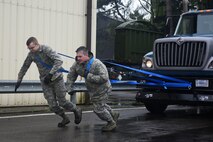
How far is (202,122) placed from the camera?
9.77m

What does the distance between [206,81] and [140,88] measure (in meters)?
1.90

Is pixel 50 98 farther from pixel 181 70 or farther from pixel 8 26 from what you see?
pixel 8 26

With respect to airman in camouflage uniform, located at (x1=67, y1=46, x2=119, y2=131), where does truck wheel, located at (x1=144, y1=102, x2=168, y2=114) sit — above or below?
below

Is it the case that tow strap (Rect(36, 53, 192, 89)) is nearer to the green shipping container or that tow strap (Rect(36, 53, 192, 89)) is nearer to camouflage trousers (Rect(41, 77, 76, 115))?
camouflage trousers (Rect(41, 77, 76, 115))

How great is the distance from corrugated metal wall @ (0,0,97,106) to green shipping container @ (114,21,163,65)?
7.28m

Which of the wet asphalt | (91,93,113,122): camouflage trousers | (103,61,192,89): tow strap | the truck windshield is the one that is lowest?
the wet asphalt

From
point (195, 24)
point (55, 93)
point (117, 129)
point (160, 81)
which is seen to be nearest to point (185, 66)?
point (160, 81)

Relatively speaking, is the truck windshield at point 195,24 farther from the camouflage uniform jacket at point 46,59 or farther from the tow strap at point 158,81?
the camouflage uniform jacket at point 46,59

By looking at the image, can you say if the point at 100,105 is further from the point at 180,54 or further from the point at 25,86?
the point at 25,86

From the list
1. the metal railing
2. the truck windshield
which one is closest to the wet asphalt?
the metal railing

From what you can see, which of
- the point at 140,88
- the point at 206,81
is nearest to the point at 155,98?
the point at 140,88

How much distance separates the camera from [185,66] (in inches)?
393

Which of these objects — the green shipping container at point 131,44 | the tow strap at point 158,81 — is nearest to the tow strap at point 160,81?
the tow strap at point 158,81

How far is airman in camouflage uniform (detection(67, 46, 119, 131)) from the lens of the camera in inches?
307
